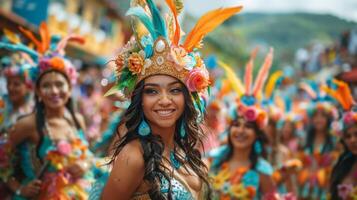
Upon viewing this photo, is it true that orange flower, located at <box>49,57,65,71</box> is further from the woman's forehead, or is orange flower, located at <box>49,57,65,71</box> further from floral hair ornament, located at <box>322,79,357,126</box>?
floral hair ornament, located at <box>322,79,357,126</box>

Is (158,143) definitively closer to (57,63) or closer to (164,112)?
(164,112)

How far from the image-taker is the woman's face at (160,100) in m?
3.31

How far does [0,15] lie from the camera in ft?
32.9

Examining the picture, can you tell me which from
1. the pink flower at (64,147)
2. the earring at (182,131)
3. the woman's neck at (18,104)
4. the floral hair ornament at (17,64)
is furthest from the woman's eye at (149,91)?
the woman's neck at (18,104)

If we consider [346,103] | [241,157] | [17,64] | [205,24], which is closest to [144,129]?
[205,24]

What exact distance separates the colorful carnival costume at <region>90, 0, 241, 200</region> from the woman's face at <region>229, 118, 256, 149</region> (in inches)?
86.1

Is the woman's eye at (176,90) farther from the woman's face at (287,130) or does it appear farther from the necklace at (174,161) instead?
the woman's face at (287,130)

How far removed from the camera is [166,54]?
3371 millimetres

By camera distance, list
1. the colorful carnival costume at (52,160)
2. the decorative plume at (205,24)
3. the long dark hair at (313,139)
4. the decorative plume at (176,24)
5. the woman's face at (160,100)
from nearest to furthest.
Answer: the woman's face at (160,100), the decorative plume at (176,24), the decorative plume at (205,24), the colorful carnival costume at (52,160), the long dark hair at (313,139)

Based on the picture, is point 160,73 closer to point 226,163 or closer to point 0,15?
point 226,163

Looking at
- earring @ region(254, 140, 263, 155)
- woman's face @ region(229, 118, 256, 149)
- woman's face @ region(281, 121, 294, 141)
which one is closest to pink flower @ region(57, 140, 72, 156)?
woman's face @ region(229, 118, 256, 149)

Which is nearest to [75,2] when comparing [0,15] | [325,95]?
[0,15]

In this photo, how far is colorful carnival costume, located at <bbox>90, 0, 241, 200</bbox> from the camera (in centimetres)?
336

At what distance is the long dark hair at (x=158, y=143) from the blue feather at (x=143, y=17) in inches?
12.9
